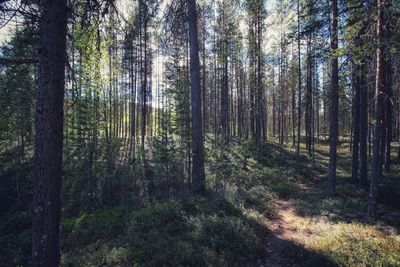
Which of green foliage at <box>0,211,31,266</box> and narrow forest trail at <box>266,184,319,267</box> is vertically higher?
narrow forest trail at <box>266,184,319,267</box>

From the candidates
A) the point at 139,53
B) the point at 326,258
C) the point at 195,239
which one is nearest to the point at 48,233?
the point at 195,239

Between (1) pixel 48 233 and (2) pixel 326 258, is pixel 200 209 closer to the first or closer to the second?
(2) pixel 326 258

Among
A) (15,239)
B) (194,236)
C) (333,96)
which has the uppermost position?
(333,96)

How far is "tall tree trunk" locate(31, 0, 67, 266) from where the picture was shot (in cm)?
438

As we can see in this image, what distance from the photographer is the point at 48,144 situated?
14.4ft

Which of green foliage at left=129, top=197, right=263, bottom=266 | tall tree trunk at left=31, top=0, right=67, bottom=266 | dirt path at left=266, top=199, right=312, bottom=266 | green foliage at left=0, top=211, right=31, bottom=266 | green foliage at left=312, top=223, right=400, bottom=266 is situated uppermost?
tall tree trunk at left=31, top=0, right=67, bottom=266

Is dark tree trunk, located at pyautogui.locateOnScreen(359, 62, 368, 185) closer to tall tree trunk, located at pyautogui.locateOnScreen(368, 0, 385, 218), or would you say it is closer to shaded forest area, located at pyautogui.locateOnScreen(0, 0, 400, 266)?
shaded forest area, located at pyautogui.locateOnScreen(0, 0, 400, 266)

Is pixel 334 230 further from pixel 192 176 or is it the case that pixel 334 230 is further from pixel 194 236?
pixel 192 176

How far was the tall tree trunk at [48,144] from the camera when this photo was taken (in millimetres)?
4375

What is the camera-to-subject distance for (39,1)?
4.87 metres

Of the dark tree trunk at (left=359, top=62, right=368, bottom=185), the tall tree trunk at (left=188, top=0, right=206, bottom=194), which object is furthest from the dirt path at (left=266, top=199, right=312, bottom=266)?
the dark tree trunk at (left=359, top=62, right=368, bottom=185)

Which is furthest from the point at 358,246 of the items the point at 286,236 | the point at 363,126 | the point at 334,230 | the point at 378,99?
the point at 363,126

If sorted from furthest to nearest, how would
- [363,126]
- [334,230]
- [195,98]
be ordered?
[363,126] → [195,98] → [334,230]

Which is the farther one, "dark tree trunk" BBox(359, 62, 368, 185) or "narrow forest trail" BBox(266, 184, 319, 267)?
A: "dark tree trunk" BBox(359, 62, 368, 185)
